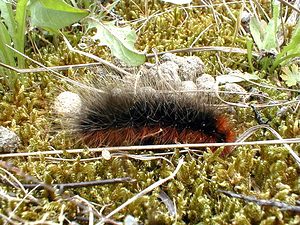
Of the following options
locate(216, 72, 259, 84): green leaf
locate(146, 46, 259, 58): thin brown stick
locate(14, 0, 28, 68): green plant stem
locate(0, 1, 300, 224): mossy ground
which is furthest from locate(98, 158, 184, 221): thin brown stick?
locate(14, 0, 28, 68): green plant stem

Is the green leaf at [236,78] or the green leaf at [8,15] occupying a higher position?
the green leaf at [8,15]

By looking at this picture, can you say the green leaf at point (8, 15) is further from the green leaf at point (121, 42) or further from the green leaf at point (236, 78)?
the green leaf at point (236, 78)

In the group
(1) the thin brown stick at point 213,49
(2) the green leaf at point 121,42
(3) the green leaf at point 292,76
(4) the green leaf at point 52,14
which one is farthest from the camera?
(1) the thin brown stick at point 213,49

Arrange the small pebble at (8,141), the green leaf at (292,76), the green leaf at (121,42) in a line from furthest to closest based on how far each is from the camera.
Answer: the green leaf at (292,76)
the green leaf at (121,42)
the small pebble at (8,141)

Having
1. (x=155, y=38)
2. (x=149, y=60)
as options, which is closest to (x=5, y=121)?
(x=149, y=60)

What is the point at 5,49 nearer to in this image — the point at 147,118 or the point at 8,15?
the point at 8,15

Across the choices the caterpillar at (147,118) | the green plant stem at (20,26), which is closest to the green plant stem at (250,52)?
the caterpillar at (147,118)


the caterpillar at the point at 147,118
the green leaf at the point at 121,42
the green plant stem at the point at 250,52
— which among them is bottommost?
the caterpillar at the point at 147,118

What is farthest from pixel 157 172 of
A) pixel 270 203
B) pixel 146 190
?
pixel 270 203
